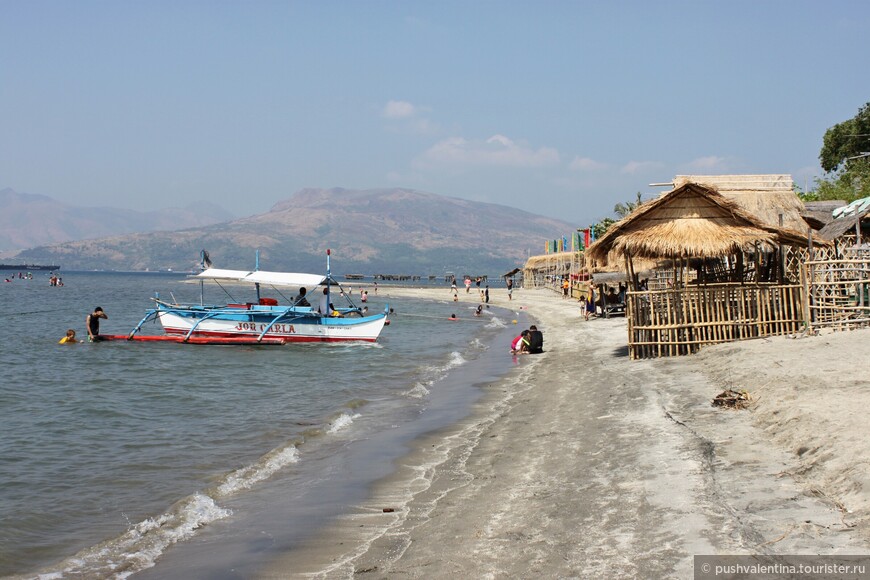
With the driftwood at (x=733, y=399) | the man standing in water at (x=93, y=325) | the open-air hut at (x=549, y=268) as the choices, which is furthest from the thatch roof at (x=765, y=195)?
the open-air hut at (x=549, y=268)

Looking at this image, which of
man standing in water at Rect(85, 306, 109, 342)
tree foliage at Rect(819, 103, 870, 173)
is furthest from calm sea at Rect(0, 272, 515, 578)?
tree foliage at Rect(819, 103, 870, 173)

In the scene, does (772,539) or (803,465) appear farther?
(803,465)

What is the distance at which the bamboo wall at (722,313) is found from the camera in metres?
16.1

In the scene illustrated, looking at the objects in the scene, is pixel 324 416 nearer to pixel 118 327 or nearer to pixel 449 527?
pixel 449 527

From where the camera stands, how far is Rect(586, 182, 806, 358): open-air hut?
52.5 feet

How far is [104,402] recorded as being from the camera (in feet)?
53.0

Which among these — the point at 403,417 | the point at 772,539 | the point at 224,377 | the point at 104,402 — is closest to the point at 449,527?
the point at 772,539

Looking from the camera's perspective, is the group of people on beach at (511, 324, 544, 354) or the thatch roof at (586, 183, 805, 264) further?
the group of people on beach at (511, 324, 544, 354)

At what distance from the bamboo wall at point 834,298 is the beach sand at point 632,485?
254 cm

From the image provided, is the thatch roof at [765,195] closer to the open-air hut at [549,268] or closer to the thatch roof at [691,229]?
the thatch roof at [691,229]

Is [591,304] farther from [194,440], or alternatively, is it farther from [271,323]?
[194,440]

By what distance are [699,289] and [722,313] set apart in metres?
0.70

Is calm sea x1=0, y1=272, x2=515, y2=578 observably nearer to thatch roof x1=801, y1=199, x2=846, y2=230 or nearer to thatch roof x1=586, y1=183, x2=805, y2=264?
thatch roof x1=586, y1=183, x2=805, y2=264

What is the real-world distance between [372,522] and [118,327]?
1305 inches
